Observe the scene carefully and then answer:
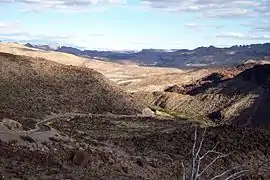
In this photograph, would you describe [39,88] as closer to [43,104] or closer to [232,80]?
[43,104]

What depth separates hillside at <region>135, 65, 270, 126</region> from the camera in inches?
4252

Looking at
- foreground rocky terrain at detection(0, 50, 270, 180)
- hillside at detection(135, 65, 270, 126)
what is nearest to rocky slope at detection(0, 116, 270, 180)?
foreground rocky terrain at detection(0, 50, 270, 180)

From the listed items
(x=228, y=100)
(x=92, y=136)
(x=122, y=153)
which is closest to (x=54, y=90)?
(x=92, y=136)

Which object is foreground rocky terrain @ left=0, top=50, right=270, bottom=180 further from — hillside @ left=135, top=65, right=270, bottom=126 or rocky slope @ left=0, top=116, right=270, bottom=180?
hillside @ left=135, top=65, right=270, bottom=126

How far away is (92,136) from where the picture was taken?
5862cm

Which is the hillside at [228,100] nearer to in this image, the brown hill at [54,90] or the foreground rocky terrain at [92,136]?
the foreground rocky terrain at [92,136]

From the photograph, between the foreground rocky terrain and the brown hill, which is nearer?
the foreground rocky terrain

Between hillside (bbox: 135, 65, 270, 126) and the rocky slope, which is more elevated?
the rocky slope

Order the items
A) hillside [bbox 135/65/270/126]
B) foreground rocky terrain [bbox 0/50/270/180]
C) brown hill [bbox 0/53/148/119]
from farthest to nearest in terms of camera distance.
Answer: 1. hillside [bbox 135/65/270/126]
2. brown hill [bbox 0/53/148/119]
3. foreground rocky terrain [bbox 0/50/270/180]

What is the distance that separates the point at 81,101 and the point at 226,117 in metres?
33.0

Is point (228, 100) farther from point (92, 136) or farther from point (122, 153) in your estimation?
point (122, 153)

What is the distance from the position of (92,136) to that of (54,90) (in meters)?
36.8

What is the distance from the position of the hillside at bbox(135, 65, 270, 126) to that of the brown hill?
2168cm

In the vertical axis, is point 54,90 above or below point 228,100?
above
